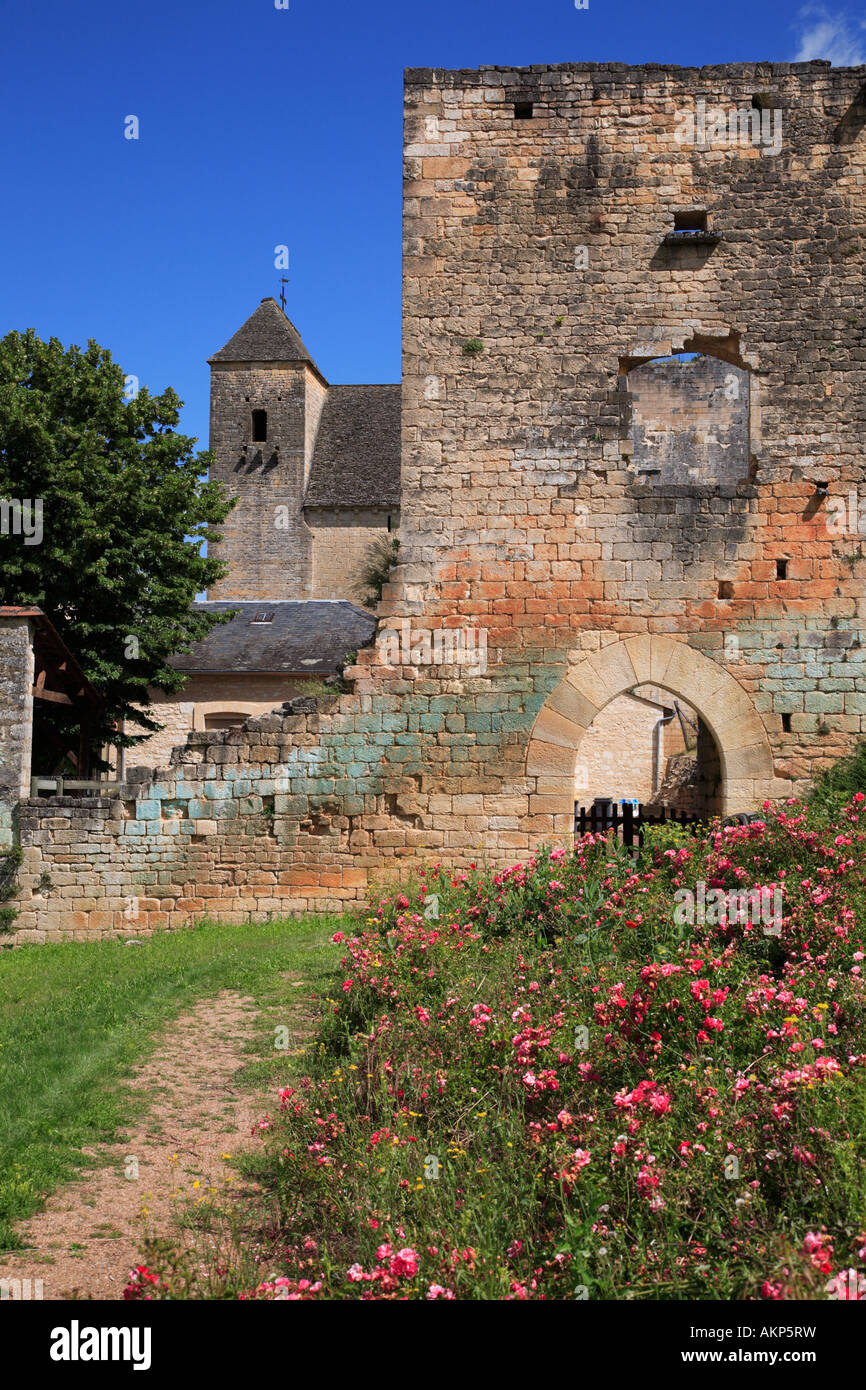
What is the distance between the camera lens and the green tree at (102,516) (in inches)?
613

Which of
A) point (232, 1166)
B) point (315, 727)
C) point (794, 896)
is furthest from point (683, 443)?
point (232, 1166)

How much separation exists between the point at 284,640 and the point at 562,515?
13.7m

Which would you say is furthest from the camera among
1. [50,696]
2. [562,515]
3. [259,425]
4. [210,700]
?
[259,425]

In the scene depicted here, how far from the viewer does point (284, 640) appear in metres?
23.2

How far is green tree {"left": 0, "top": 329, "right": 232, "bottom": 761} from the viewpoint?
15.6 m

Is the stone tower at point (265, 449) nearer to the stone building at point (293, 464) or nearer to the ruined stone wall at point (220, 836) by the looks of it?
the stone building at point (293, 464)

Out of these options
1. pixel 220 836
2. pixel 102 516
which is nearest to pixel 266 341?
pixel 102 516

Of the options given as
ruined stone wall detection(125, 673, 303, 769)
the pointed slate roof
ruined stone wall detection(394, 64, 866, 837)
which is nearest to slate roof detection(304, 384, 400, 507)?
the pointed slate roof

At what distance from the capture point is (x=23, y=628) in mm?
10875

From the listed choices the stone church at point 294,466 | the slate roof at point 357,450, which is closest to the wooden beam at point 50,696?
the stone church at point 294,466

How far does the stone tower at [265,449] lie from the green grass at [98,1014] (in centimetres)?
2285

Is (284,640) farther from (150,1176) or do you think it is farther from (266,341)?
(150,1176)

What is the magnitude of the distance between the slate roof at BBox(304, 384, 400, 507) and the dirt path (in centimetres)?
2573

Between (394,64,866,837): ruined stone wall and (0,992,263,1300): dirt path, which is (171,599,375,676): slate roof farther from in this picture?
(0,992,263,1300): dirt path
